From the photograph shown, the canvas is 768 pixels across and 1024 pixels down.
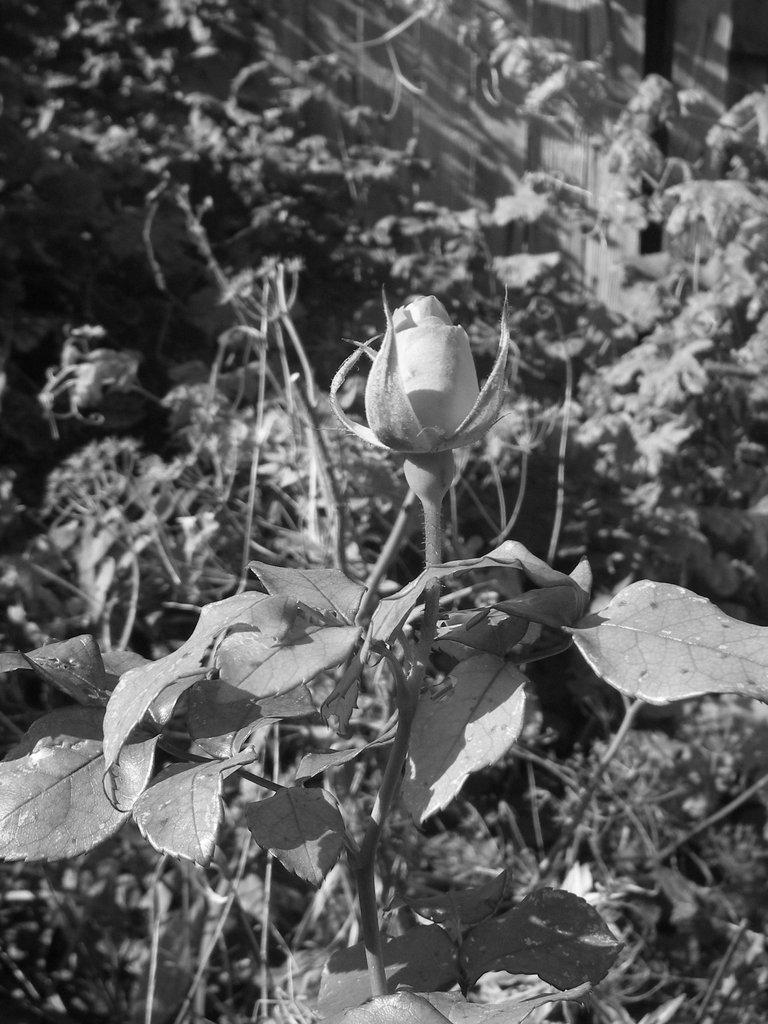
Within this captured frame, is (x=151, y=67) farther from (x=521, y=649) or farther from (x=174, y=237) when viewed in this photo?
(x=521, y=649)

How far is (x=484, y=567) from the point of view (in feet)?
1.70

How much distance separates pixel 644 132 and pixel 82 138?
1.58 meters

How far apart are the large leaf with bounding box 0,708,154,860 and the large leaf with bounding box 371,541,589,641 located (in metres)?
0.15

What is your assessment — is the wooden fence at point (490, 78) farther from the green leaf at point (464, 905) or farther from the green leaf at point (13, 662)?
the green leaf at point (13, 662)

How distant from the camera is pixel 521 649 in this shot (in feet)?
1.94

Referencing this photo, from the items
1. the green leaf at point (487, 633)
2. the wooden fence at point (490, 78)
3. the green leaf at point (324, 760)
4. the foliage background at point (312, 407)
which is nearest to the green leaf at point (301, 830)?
the green leaf at point (324, 760)

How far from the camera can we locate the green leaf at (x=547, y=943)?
64cm

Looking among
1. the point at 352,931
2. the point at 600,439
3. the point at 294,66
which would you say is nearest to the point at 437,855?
the point at 352,931

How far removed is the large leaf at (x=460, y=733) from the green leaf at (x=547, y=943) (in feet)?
0.71

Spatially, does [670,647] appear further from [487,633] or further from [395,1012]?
[395,1012]

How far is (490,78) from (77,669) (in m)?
2.82

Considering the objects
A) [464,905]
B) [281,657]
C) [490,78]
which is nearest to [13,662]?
[281,657]

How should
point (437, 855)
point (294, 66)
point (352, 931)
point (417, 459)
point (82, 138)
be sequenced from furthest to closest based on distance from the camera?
point (294, 66) < point (82, 138) < point (437, 855) < point (352, 931) < point (417, 459)

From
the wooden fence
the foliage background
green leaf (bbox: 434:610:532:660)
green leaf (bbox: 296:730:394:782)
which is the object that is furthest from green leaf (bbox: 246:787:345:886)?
the wooden fence
